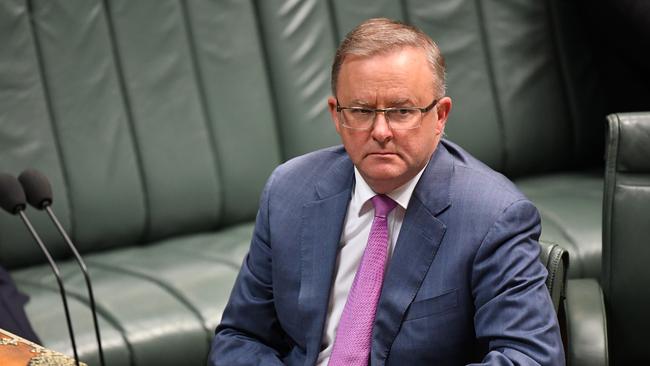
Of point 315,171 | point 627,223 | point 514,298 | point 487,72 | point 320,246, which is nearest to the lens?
point 514,298

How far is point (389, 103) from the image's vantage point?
73.6 inches

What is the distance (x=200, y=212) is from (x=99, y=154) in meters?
0.38

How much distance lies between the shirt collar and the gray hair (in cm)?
18

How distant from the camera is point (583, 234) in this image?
321cm

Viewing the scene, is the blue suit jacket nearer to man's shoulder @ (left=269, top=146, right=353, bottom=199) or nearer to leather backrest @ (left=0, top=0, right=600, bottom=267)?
man's shoulder @ (left=269, top=146, right=353, bottom=199)

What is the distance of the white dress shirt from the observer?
1994mm

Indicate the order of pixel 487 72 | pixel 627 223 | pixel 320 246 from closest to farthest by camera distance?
pixel 320 246 < pixel 627 223 < pixel 487 72

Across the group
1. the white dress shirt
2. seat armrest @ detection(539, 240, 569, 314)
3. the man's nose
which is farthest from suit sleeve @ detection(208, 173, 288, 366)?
seat armrest @ detection(539, 240, 569, 314)

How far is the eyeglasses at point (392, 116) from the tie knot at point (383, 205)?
0.56 feet

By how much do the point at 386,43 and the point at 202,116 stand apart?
5.39 feet

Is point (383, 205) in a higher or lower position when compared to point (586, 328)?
higher

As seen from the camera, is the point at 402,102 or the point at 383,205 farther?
the point at 383,205

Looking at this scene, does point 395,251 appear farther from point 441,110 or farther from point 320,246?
point 441,110

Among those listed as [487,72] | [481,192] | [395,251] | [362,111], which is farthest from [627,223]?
[487,72]
